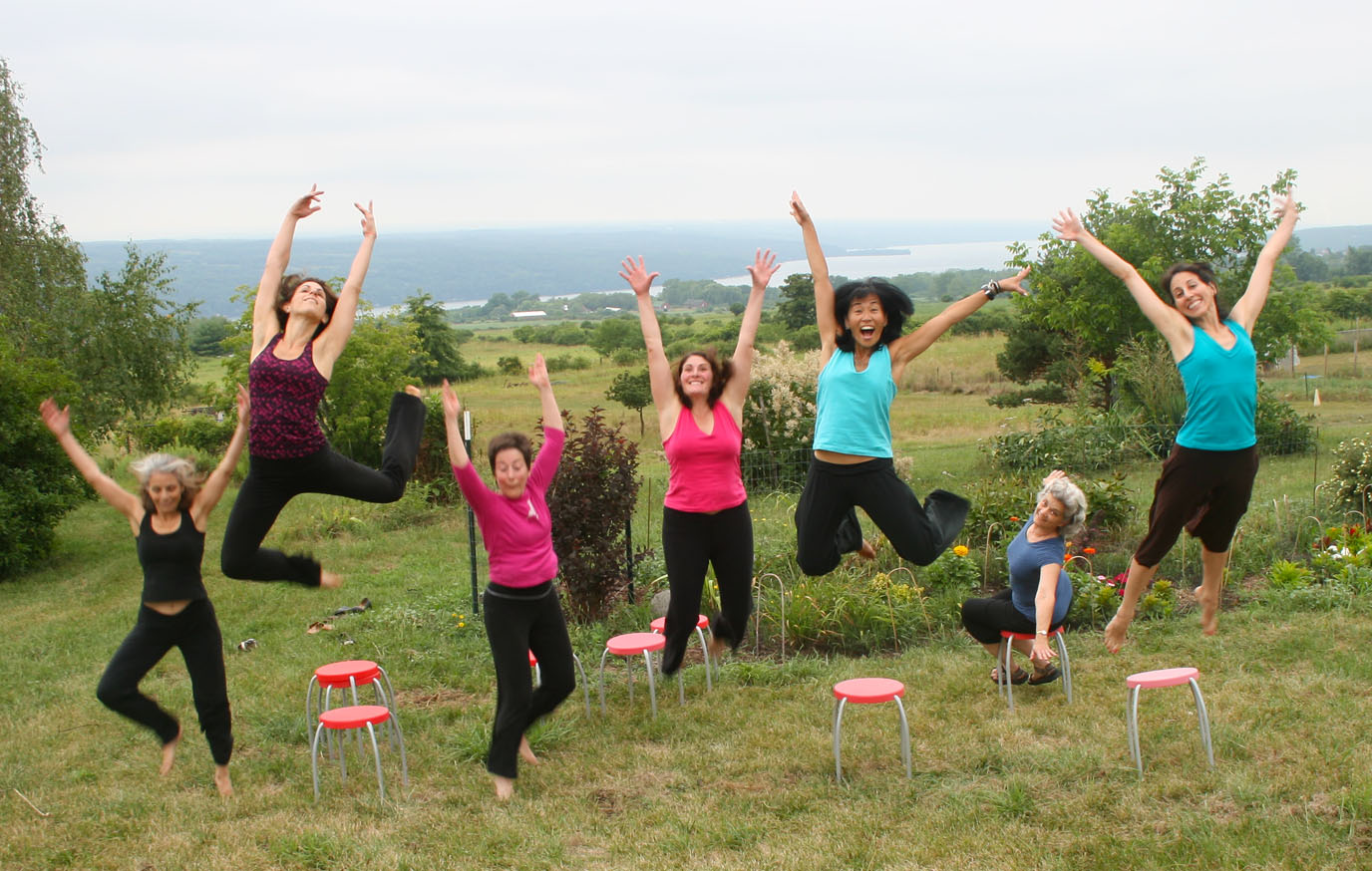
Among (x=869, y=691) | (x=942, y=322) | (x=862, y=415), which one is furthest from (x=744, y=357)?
(x=869, y=691)

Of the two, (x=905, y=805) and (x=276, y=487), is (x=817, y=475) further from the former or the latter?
(x=276, y=487)

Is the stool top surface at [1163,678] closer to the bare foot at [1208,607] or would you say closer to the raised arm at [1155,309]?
the bare foot at [1208,607]

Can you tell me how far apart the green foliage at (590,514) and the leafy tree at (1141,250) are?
9.14m

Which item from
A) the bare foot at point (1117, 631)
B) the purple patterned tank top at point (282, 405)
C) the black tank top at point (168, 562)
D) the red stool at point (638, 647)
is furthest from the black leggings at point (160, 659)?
the bare foot at point (1117, 631)

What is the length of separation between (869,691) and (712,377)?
1894mm

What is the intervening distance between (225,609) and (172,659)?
1.54m

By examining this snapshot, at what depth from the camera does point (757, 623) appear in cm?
835

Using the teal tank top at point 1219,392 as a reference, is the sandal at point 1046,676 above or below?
below

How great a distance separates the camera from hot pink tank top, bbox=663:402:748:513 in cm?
580

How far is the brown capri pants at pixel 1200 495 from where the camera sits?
217 inches

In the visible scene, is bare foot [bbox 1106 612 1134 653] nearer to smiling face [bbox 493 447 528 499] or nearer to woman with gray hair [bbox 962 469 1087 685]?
woman with gray hair [bbox 962 469 1087 685]

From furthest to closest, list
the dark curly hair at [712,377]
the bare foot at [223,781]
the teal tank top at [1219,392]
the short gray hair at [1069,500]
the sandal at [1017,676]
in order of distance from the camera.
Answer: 1. the sandal at [1017,676]
2. the short gray hair at [1069,500]
3. the bare foot at [223,781]
4. the dark curly hair at [712,377]
5. the teal tank top at [1219,392]

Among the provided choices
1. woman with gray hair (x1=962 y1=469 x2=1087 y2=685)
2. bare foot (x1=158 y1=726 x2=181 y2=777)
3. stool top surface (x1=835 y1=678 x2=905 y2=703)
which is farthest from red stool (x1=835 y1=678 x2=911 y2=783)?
bare foot (x1=158 y1=726 x2=181 y2=777)

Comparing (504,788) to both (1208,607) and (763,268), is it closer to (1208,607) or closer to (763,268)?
(763,268)
